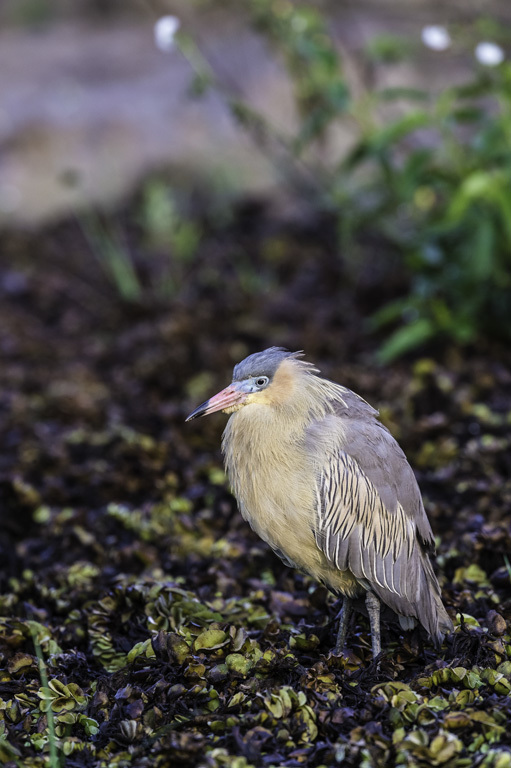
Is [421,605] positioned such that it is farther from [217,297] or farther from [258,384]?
[217,297]

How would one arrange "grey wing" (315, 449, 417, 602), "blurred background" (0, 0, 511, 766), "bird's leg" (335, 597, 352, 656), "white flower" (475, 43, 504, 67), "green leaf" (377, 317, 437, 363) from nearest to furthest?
"grey wing" (315, 449, 417, 602), "bird's leg" (335, 597, 352, 656), "blurred background" (0, 0, 511, 766), "white flower" (475, 43, 504, 67), "green leaf" (377, 317, 437, 363)

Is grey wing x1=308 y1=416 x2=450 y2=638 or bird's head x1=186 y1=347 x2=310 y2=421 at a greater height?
bird's head x1=186 y1=347 x2=310 y2=421

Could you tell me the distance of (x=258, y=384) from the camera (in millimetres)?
2887

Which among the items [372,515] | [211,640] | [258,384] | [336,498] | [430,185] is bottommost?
[211,640]

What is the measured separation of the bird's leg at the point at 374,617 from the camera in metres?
2.80

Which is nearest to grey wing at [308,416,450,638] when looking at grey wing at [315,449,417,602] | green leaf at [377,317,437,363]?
grey wing at [315,449,417,602]

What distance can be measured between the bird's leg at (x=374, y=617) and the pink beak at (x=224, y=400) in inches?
31.3

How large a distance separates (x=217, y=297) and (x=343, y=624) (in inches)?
151

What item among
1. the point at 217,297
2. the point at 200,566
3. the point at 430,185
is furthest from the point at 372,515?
the point at 217,297

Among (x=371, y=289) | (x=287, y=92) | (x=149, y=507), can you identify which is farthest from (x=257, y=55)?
(x=149, y=507)

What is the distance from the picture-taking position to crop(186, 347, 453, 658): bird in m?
2.74

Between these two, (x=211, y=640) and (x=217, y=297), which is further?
(x=217, y=297)

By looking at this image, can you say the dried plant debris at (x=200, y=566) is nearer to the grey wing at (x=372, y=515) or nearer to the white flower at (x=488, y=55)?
the grey wing at (x=372, y=515)

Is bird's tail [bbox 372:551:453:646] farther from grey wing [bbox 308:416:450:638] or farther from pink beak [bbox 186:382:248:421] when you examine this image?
pink beak [bbox 186:382:248:421]
